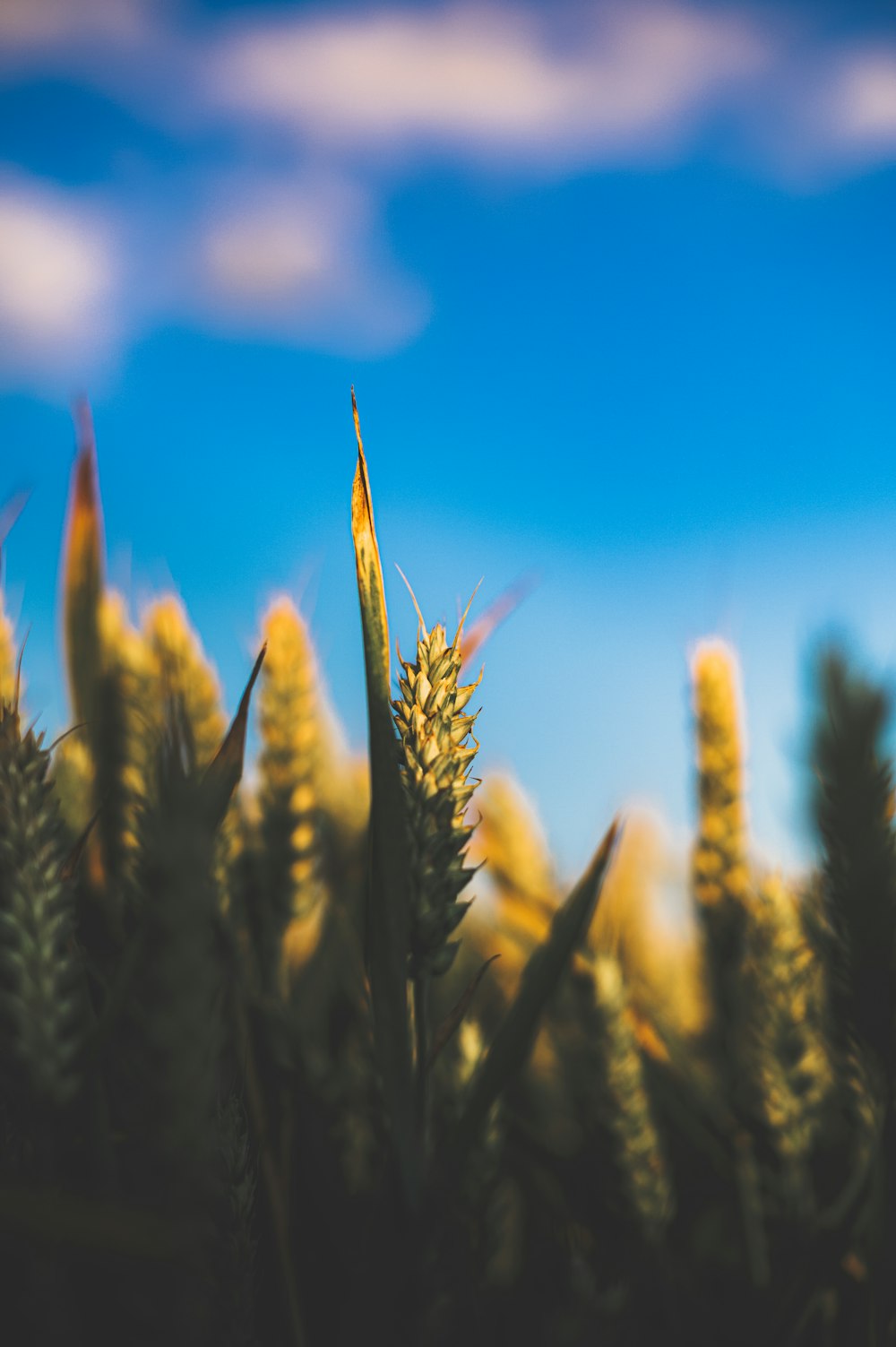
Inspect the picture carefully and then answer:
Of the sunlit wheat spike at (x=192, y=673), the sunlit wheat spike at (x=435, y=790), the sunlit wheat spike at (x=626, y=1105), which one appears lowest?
the sunlit wheat spike at (x=626, y=1105)

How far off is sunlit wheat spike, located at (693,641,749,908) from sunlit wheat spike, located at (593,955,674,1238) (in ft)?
1.20

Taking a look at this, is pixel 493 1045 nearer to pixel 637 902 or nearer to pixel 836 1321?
pixel 836 1321

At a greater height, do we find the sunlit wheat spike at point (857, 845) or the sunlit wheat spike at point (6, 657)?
the sunlit wheat spike at point (6, 657)

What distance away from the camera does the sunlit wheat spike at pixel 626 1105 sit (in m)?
0.81

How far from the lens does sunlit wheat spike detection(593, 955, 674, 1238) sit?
2.66 feet

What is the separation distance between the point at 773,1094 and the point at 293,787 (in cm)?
62

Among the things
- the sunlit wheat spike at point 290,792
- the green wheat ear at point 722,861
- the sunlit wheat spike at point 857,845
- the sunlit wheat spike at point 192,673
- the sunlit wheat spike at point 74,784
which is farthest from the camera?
the green wheat ear at point 722,861

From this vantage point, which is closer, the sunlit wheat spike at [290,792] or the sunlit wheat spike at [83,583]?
the sunlit wheat spike at [83,583]

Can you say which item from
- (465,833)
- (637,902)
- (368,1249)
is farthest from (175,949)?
(637,902)

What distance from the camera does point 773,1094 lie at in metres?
0.91

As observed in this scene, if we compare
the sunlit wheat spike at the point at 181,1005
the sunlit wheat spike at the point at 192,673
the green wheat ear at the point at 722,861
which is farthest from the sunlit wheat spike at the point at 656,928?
the sunlit wheat spike at the point at 181,1005

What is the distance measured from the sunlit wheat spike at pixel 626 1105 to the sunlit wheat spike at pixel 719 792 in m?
0.37

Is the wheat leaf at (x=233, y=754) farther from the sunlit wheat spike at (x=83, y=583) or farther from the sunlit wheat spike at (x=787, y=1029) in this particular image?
the sunlit wheat spike at (x=787, y=1029)

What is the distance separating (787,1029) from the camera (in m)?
0.93
